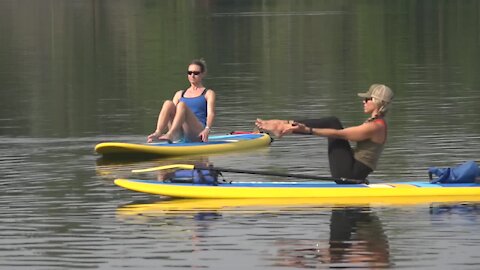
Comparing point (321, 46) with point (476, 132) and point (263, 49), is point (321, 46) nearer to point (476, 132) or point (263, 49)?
point (263, 49)

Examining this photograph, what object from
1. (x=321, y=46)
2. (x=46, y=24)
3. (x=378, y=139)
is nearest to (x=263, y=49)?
(x=321, y=46)

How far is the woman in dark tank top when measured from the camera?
1892 cm

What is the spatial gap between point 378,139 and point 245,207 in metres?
1.94

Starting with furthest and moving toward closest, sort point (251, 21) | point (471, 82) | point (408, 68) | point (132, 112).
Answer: point (251, 21), point (408, 68), point (471, 82), point (132, 112)

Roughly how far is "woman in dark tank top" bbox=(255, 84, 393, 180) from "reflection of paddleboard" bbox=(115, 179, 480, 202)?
24 cm

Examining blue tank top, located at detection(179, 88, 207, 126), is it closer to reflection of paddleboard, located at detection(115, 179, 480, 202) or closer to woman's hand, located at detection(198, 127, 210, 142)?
woman's hand, located at detection(198, 127, 210, 142)

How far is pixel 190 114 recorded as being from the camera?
24547 millimetres

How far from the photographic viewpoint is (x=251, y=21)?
270ft

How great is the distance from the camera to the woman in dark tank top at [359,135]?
18.9 m

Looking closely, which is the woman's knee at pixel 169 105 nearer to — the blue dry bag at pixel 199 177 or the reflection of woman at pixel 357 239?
the blue dry bag at pixel 199 177

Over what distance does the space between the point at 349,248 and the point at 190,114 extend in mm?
8522

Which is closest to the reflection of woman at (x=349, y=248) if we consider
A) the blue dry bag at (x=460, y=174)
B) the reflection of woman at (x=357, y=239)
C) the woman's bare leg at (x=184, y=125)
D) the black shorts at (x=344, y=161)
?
the reflection of woman at (x=357, y=239)

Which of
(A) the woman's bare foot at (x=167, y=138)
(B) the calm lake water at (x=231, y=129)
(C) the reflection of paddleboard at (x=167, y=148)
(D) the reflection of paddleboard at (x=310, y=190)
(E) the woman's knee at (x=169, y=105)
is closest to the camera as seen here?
(B) the calm lake water at (x=231, y=129)

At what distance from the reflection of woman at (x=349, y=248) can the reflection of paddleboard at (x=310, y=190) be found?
82 centimetres
